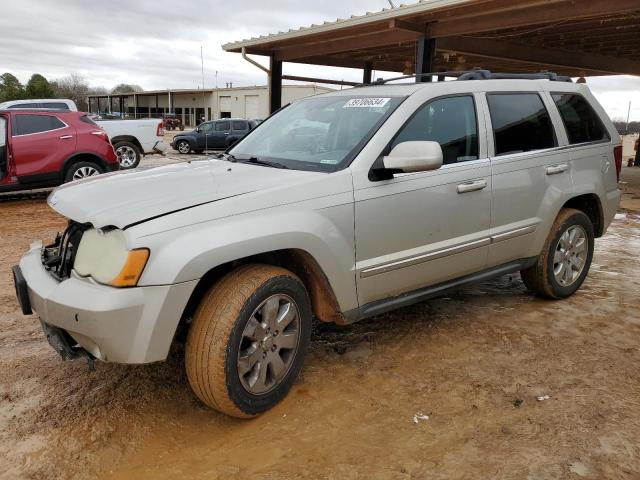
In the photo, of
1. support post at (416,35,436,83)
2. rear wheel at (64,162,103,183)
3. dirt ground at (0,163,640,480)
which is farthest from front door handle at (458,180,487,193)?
rear wheel at (64,162,103,183)

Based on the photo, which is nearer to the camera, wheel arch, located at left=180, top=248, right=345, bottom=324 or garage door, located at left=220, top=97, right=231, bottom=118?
wheel arch, located at left=180, top=248, right=345, bottom=324

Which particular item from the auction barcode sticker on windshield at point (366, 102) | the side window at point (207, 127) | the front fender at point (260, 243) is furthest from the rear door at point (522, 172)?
the side window at point (207, 127)

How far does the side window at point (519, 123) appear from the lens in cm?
393

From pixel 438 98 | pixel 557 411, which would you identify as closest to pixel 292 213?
pixel 438 98

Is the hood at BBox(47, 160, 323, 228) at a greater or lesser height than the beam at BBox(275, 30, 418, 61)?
lesser

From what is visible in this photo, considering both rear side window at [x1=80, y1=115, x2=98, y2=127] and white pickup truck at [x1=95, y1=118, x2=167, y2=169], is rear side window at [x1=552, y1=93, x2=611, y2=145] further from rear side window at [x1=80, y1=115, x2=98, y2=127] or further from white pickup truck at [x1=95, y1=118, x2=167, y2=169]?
white pickup truck at [x1=95, y1=118, x2=167, y2=169]

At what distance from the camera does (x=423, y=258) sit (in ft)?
11.3

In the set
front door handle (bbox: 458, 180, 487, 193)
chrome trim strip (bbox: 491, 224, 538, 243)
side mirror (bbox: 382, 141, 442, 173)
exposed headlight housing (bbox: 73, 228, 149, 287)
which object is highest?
side mirror (bbox: 382, 141, 442, 173)

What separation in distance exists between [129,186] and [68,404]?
4.07 feet

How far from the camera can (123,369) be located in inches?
132

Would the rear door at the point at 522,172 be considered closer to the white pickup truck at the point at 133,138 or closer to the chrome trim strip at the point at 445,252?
the chrome trim strip at the point at 445,252

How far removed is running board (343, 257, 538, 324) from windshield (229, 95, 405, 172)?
87 cm

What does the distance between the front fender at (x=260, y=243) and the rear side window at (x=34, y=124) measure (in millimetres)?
7938

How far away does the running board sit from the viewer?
3.24 metres
